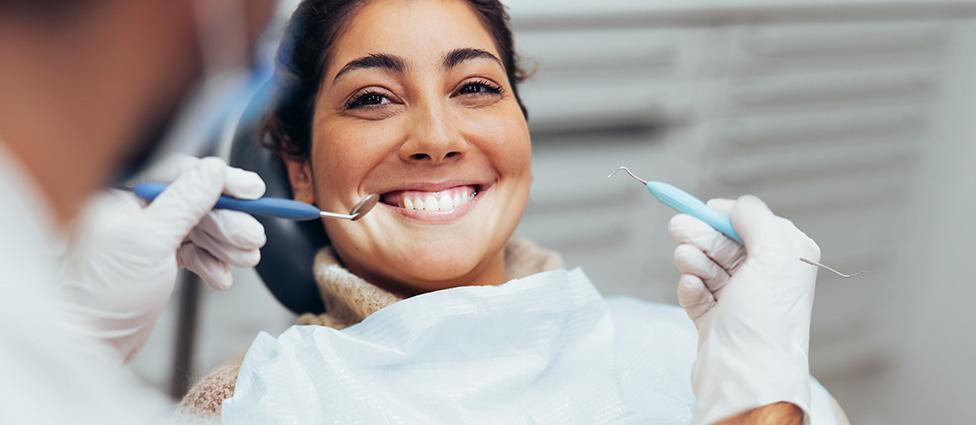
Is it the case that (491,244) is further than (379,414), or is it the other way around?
(491,244)

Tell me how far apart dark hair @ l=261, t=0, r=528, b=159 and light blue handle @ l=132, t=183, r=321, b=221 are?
0.20m

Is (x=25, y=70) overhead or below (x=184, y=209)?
overhead

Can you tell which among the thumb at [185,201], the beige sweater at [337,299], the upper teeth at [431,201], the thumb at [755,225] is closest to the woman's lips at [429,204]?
the upper teeth at [431,201]

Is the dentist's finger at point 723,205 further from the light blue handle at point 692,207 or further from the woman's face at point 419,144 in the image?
the woman's face at point 419,144

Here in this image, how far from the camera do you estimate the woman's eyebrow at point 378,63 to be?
1.07 meters

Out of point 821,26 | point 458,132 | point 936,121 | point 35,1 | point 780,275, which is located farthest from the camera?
point 936,121

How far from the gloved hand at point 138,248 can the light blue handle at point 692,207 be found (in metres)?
0.45

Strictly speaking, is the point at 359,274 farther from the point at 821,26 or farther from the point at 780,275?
the point at 821,26

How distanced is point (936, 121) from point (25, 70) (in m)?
2.27

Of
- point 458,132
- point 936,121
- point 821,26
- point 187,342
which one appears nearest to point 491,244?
point 458,132

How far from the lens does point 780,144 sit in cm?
211

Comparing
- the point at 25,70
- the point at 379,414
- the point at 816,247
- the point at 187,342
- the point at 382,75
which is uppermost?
the point at 25,70

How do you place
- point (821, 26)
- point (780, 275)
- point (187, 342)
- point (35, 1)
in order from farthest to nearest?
point (821, 26) → point (187, 342) → point (780, 275) → point (35, 1)

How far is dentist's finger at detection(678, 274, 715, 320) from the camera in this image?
97cm
